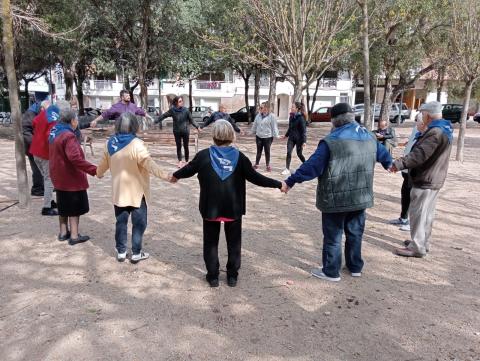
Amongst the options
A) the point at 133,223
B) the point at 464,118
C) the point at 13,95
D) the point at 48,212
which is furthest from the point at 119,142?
the point at 464,118

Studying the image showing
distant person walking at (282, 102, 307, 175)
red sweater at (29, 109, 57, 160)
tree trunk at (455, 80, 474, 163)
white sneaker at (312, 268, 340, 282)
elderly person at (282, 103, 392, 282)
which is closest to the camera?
elderly person at (282, 103, 392, 282)

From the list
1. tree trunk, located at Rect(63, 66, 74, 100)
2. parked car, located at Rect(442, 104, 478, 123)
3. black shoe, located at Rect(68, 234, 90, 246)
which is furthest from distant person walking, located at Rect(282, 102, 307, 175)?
parked car, located at Rect(442, 104, 478, 123)

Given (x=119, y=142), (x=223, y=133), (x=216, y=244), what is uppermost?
(x=223, y=133)

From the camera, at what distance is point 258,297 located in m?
3.91

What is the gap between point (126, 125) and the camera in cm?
429

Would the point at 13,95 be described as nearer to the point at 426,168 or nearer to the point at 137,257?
the point at 137,257

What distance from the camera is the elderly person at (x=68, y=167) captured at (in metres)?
4.68

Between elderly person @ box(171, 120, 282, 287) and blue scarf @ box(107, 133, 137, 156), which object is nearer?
elderly person @ box(171, 120, 282, 287)

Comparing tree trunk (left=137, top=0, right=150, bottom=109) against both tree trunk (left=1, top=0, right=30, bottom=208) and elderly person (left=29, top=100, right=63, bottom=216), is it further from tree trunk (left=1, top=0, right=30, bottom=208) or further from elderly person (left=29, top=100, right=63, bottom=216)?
elderly person (left=29, top=100, right=63, bottom=216)

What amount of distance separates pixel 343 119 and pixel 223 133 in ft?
3.64

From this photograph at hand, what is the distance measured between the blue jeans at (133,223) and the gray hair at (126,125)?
728mm

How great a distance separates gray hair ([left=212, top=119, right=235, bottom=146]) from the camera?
12.4 ft

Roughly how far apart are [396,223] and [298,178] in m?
2.76

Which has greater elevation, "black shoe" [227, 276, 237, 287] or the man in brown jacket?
the man in brown jacket
